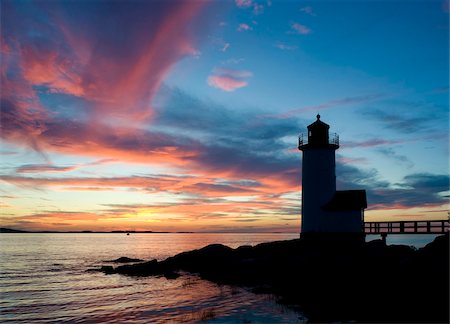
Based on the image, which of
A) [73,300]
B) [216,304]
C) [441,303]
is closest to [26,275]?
[73,300]

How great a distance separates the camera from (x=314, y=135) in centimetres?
3416

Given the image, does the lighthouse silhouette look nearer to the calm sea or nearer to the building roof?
the building roof

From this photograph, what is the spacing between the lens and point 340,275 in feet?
78.2

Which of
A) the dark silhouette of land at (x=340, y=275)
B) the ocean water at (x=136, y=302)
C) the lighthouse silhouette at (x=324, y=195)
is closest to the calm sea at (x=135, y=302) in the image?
the ocean water at (x=136, y=302)

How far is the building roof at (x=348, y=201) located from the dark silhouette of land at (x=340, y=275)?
117 inches

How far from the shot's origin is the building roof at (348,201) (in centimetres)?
3228

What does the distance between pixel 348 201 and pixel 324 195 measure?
2.02 meters

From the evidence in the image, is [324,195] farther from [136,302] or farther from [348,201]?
[136,302]

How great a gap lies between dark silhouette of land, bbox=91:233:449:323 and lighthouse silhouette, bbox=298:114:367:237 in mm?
1576

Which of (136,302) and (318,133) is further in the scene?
(318,133)

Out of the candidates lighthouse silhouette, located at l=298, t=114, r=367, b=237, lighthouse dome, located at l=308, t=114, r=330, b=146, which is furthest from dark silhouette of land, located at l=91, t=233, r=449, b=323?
lighthouse dome, located at l=308, t=114, r=330, b=146

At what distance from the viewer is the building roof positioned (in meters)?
32.3

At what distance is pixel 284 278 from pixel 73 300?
1376 centimetres

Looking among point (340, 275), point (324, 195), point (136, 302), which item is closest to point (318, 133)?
point (324, 195)
